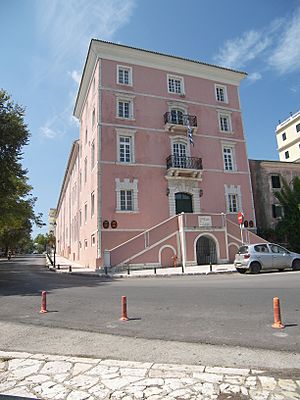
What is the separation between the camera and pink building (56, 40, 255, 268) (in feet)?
72.6

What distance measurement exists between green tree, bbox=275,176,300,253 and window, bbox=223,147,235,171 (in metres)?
5.49

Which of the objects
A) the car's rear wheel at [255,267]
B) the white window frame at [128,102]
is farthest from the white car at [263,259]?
the white window frame at [128,102]

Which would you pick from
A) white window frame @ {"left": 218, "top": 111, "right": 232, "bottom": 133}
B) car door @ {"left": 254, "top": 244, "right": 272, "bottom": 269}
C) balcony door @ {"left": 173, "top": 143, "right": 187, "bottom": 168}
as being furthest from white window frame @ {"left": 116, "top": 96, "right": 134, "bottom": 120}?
car door @ {"left": 254, "top": 244, "right": 272, "bottom": 269}

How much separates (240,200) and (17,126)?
751 inches

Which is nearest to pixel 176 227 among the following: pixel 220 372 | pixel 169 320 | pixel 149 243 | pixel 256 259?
pixel 149 243

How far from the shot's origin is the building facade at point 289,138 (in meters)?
51.1

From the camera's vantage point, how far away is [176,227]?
73.0 feet

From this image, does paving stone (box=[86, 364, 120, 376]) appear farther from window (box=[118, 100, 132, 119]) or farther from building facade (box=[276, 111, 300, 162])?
building facade (box=[276, 111, 300, 162])

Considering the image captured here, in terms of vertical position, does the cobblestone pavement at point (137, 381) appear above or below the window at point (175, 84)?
below

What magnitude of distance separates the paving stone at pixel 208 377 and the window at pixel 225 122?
27197 mm

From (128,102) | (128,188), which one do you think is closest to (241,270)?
(128,188)

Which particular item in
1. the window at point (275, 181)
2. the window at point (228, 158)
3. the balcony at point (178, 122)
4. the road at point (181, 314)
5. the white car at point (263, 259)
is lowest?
the road at point (181, 314)

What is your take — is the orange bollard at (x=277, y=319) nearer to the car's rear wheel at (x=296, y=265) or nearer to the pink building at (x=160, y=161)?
the car's rear wheel at (x=296, y=265)

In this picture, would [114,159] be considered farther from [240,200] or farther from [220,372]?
[220,372]
